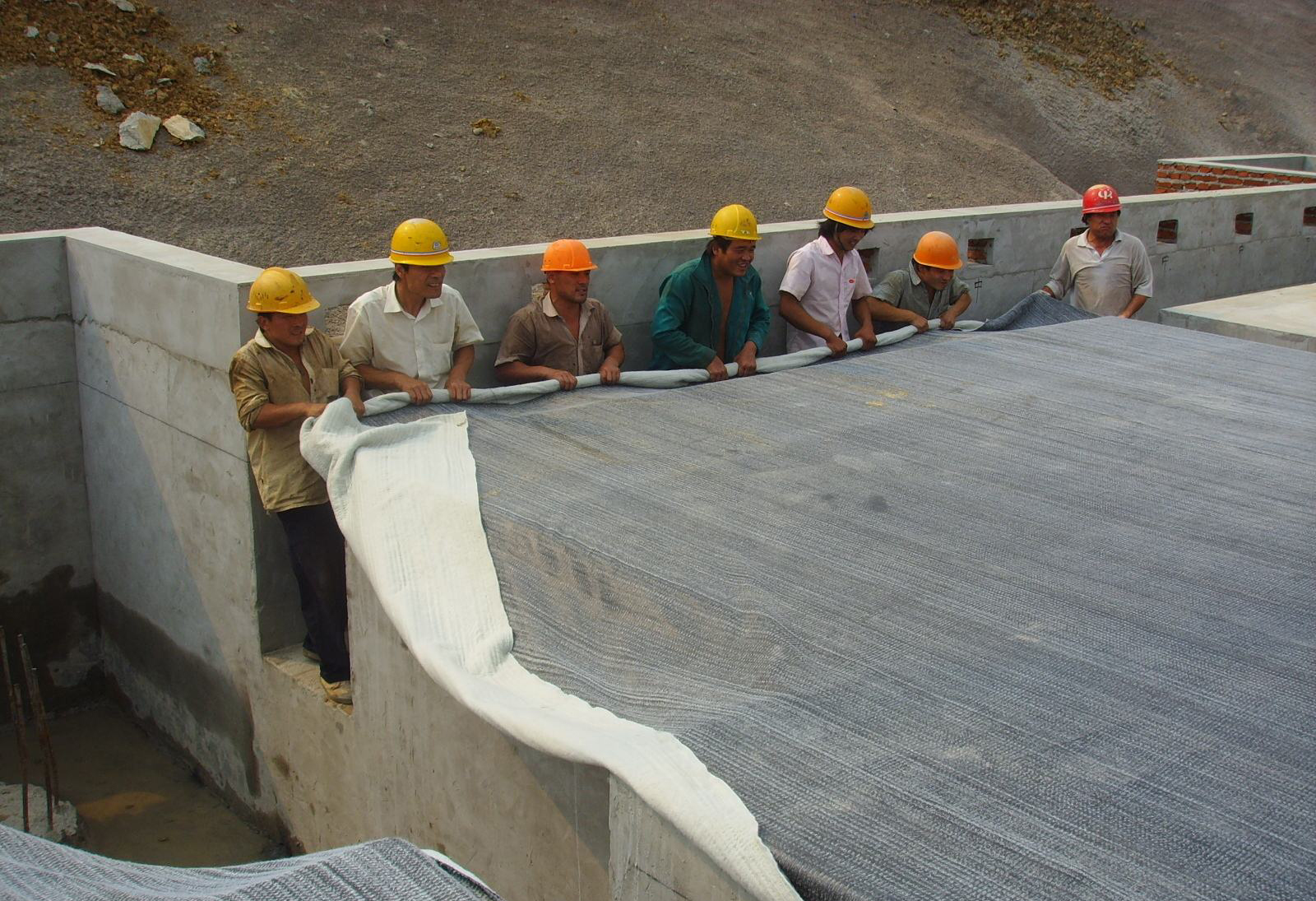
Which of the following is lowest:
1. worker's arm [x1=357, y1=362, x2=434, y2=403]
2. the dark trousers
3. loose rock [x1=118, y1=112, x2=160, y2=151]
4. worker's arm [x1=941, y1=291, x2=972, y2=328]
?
the dark trousers

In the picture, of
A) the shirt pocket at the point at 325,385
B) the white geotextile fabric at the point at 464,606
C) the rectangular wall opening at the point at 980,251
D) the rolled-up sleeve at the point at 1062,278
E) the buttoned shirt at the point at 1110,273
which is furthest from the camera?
the rectangular wall opening at the point at 980,251

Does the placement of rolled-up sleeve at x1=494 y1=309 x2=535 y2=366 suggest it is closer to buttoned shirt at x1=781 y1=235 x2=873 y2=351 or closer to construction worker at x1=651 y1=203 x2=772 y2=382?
construction worker at x1=651 y1=203 x2=772 y2=382

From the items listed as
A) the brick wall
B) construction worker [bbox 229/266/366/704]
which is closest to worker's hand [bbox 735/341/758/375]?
construction worker [bbox 229/266/366/704]

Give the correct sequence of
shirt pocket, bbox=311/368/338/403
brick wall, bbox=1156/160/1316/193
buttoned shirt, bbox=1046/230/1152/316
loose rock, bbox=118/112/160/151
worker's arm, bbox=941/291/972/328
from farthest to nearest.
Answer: loose rock, bbox=118/112/160/151, brick wall, bbox=1156/160/1316/193, buttoned shirt, bbox=1046/230/1152/316, worker's arm, bbox=941/291/972/328, shirt pocket, bbox=311/368/338/403

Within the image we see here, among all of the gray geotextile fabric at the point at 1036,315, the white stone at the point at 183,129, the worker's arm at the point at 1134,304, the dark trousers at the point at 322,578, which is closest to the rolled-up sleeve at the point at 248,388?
the dark trousers at the point at 322,578

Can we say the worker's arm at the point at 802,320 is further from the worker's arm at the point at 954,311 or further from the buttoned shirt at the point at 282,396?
the buttoned shirt at the point at 282,396

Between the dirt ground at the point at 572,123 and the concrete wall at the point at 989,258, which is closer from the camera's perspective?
the concrete wall at the point at 989,258

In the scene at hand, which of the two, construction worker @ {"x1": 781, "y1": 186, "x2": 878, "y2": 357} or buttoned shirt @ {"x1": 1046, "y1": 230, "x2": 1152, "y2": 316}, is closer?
construction worker @ {"x1": 781, "y1": 186, "x2": 878, "y2": 357}

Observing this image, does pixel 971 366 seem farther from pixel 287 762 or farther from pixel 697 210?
pixel 697 210

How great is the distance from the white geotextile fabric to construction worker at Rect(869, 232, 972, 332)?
2.07m

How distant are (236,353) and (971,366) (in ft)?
11.0

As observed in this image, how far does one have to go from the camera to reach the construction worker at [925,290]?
682 cm

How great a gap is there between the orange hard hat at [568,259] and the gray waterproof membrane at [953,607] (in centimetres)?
59

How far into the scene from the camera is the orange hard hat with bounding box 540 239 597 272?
559 cm
